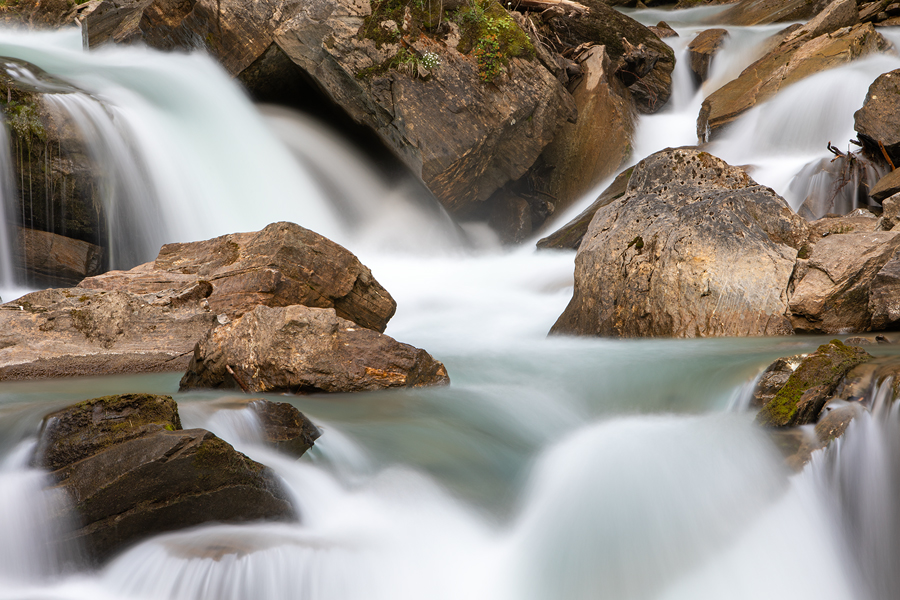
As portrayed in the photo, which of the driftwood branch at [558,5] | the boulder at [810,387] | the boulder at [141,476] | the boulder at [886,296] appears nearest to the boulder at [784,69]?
the driftwood branch at [558,5]

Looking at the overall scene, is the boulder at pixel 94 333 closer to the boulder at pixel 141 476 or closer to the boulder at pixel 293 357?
the boulder at pixel 293 357

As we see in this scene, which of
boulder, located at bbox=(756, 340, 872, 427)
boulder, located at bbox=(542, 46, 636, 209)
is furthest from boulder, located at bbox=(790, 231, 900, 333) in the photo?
boulder, located at bbox=(542, 46, 636, 209)

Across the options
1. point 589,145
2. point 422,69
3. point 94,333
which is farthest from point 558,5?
point 94,333

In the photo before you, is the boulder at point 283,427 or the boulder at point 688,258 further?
the boulder at point 688,258

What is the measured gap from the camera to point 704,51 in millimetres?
14484

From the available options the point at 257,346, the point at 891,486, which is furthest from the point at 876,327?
the point at 257,346

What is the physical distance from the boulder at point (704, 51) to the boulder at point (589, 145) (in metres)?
3.36

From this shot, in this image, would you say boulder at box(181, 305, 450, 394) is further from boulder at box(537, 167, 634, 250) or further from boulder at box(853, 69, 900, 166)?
boulder at box(853, 69, 900, 166)

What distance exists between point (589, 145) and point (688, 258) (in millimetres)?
6641

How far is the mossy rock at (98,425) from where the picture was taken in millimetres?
2916

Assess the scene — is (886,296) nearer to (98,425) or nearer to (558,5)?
(98,425)

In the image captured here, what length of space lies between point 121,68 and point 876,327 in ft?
36.3

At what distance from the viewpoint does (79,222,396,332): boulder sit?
5738 millimetres

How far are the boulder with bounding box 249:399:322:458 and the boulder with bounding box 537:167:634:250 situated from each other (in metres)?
7.08
